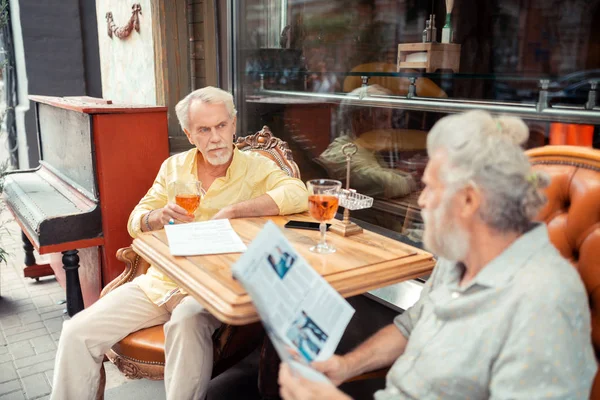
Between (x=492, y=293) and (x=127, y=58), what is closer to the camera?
(x=492, y=293)

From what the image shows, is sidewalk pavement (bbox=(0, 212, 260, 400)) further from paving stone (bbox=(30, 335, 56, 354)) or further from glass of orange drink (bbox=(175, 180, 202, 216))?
glass of orange drink (bbox=(175, 180, 202, 216))

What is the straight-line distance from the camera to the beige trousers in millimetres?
1731

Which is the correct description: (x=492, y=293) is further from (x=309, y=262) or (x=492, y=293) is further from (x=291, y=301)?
(x=309, y=262)

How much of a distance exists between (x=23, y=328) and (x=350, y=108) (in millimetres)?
2542

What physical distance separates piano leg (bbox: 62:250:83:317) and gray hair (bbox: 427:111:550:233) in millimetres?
2400

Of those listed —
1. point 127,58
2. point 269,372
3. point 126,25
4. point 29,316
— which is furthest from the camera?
point 127,58

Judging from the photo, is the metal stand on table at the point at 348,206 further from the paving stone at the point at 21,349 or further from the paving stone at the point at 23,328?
the paving stone at the point at 23,328

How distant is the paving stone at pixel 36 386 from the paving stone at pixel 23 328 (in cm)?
58

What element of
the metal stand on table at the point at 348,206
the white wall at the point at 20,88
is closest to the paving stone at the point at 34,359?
the metal stand on table at the point at 348,206

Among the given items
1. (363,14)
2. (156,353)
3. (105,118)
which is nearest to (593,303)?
(156,353)

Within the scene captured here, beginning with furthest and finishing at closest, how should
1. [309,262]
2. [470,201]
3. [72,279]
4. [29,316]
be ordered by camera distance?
[29,316], [72,279], [309,262], [470,201]

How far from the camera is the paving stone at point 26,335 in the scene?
9.92ft

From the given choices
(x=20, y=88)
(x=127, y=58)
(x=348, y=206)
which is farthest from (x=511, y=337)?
(x=20, y=88)

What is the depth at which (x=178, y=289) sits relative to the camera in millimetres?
1970
